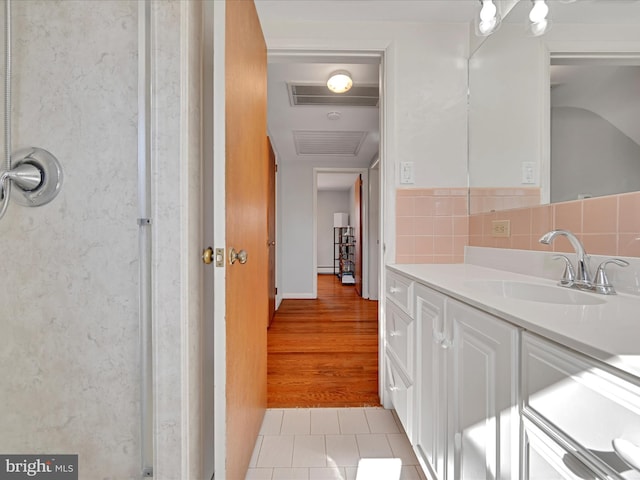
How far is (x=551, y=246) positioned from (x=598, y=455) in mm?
989

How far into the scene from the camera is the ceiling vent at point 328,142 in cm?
369

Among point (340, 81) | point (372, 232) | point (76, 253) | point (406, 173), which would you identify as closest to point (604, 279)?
point (406, 173)

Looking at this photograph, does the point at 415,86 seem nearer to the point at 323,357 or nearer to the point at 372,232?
the point at 323,357

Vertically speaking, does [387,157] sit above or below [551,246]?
above

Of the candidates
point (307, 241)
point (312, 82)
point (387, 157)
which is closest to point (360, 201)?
point (307, 241)

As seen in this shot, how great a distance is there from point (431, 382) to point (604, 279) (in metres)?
0.62

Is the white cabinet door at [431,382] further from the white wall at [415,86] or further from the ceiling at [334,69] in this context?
the ceiling at [334,69]

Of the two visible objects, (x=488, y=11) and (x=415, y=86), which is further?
(x=415, y=86)

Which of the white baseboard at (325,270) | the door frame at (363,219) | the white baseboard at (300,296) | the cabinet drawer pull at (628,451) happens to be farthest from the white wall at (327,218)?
the cabinet drawer pull at (628,451)

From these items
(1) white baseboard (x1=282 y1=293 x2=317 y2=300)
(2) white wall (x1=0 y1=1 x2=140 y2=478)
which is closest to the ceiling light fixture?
(2) white wall (x1=0 y1=1 x2=140 y2=478)

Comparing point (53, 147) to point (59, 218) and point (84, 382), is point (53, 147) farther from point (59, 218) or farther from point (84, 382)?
point (84, 382)

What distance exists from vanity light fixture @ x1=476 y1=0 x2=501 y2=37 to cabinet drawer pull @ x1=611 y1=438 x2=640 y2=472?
1.77 m

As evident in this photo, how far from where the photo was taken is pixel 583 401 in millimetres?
487

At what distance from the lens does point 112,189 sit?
103cm
